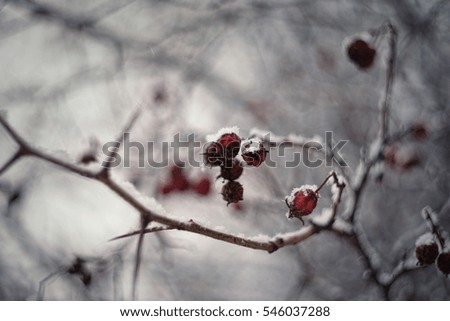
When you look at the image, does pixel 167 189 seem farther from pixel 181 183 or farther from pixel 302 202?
pixel 302 202

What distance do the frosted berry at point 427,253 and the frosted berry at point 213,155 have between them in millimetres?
611

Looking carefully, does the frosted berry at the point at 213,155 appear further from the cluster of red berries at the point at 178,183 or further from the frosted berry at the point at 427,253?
the cluster of red berries at the point at 178,183

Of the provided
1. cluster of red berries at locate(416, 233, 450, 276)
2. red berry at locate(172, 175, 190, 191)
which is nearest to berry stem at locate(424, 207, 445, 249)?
cluster of red berries at locate(416, 233, 450, 276)

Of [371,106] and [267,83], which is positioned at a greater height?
[267,83]

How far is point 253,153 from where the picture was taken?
0.93 m

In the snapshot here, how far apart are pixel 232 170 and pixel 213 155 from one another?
0.06 metres

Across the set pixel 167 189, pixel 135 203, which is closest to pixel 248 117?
pixel 167 189

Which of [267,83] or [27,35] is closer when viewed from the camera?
[27,35]

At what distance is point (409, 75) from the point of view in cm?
251
